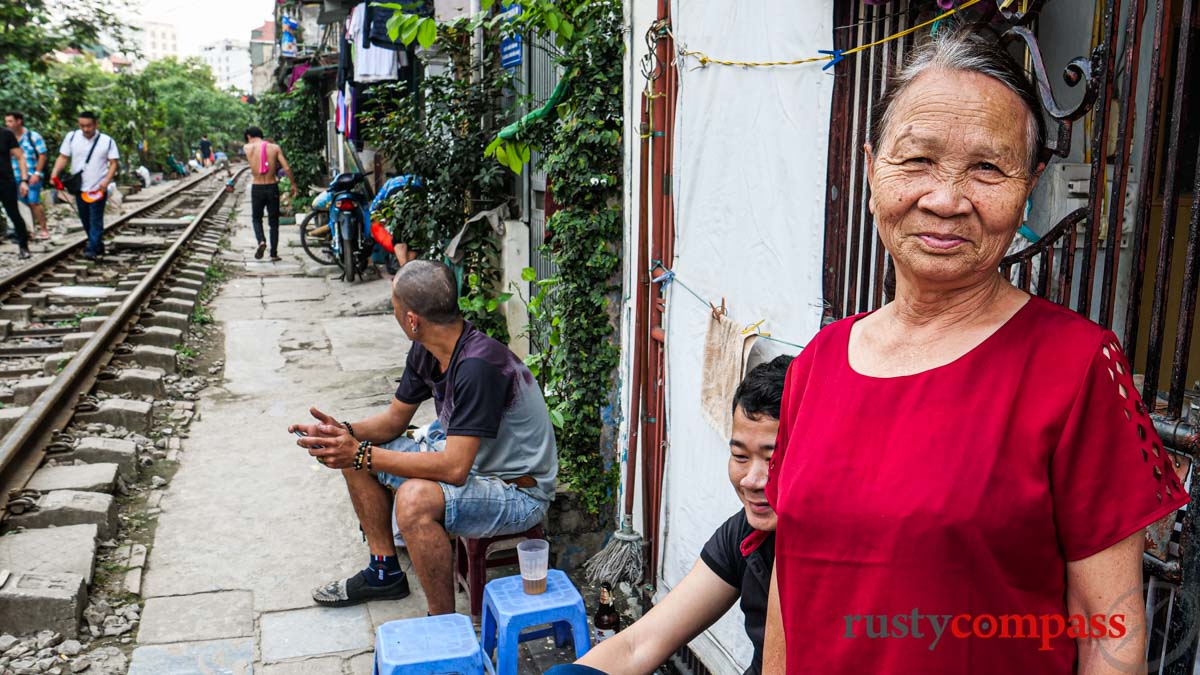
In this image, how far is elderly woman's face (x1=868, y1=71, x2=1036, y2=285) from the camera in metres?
1.35

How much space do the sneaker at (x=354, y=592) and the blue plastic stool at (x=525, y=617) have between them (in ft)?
2.91

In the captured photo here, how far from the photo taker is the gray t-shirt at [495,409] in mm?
3721

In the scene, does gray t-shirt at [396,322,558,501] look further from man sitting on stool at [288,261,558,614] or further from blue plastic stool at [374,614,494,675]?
blue plastic stool at [374,614,494,675]

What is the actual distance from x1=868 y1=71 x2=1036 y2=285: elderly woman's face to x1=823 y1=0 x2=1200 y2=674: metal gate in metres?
0.19

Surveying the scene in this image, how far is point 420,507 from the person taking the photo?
367 cm

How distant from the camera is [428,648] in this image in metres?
2.85

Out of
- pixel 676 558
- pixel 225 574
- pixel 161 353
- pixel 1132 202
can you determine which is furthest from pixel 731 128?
pixel 161 353

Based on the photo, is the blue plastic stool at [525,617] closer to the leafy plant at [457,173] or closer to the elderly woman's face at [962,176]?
the elderly woman's face at [962,176]

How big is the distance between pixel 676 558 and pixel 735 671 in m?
0.59

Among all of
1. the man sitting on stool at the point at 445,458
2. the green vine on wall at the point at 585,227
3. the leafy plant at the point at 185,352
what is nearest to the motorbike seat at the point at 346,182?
the leafy plant at the point at 185,352

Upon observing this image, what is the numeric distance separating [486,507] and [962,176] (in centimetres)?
279

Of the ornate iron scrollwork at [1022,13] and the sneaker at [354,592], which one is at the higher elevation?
the ornate iron scrollwork at [1022,13]

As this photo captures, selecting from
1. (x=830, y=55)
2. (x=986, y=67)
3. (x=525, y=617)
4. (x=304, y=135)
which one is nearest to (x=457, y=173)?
(x=525, y=617)

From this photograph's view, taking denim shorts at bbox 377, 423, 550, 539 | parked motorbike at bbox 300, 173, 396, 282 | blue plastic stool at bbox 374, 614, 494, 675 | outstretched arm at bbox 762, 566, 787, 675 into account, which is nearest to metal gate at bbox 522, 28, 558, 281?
denim shorts at bbox 377, 423, 550, 539
